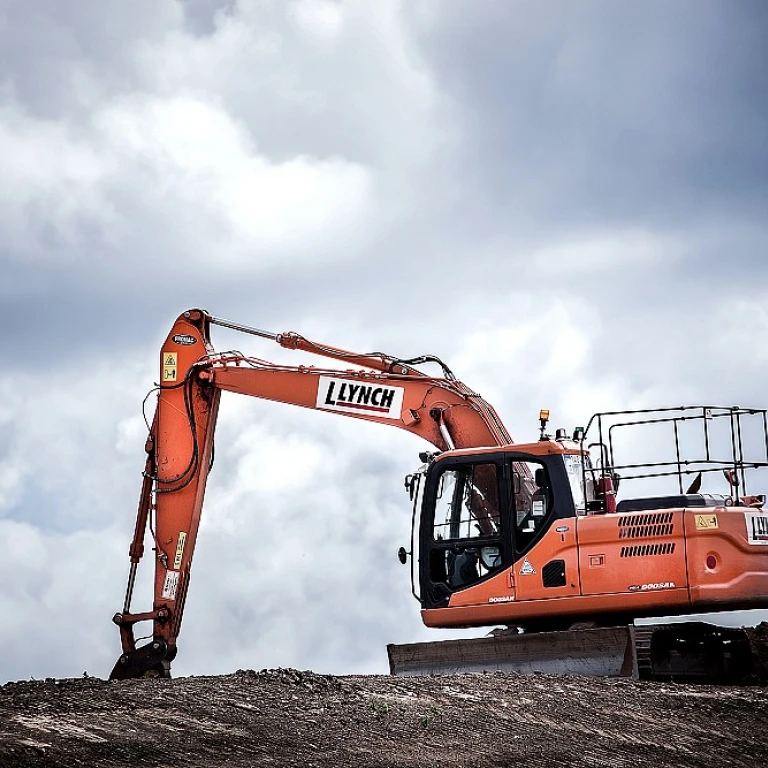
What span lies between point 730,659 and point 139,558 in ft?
23.8

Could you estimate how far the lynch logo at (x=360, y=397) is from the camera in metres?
16.4

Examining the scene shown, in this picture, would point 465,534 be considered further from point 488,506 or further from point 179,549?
point 179,549

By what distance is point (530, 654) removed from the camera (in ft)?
47.8

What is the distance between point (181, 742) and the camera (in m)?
9.24

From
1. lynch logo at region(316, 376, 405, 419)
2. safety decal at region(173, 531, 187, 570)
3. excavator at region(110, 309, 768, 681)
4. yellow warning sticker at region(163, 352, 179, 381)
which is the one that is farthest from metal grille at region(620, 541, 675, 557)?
yellow warning sticker at region(163, 352, 179, 381)

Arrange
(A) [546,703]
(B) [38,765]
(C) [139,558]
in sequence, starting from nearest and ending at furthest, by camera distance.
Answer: (B) [38,765] < (A) [546,703] < (C) [139,558]

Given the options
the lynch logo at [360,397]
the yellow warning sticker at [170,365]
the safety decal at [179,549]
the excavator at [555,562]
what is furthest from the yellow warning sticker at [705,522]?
the yellow warning sticker at [170,365]

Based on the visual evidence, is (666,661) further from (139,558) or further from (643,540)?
(139,558)

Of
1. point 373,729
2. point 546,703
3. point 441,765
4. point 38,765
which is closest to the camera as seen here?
point 38,765

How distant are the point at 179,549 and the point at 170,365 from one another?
239 centimetres

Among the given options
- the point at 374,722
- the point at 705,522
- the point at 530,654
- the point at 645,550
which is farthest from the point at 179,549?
the point at 705,522

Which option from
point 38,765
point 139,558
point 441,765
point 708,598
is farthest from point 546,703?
point 139,558

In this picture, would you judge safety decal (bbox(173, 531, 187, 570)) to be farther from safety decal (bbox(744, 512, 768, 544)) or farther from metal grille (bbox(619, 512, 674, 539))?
safety decal (bbox(744, 512, 768, 544))

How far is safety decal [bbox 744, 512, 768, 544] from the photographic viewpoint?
1477 cm
